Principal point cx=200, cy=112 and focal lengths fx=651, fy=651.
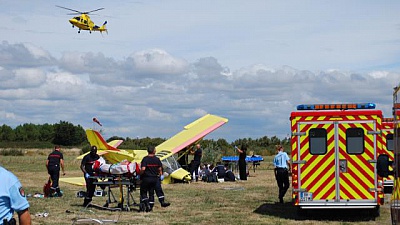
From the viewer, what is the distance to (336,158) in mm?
13672

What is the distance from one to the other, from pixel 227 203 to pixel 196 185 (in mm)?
7248

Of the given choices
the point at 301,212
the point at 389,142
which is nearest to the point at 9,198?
the point at 301,212

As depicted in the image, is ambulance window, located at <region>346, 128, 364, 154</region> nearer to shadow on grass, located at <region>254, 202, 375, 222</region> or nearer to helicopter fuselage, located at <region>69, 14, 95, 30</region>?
shadow on grass, located at <region>254, 202, 375, 222</region>

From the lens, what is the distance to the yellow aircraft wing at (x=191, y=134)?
1038 inches

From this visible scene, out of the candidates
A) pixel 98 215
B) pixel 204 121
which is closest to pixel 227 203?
pixel 98 215

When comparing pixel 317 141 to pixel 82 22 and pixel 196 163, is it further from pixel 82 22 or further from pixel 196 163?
pixel 82 22

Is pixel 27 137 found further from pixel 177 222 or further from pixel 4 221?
pixel 4 221

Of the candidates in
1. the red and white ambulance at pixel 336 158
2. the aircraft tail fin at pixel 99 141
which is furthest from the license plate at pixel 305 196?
the aircraft tail fin at pixel 99 141

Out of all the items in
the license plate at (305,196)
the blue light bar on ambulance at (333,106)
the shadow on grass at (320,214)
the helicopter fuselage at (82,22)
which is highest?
the helicopter fuselage at (82,22)

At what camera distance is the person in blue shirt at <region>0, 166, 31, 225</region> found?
205 inches

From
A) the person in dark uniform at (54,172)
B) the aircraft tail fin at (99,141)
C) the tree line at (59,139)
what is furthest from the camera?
the tree line at (59,139)

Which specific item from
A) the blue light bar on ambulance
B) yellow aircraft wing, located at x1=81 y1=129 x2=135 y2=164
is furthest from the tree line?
the blue light bar on ambulance

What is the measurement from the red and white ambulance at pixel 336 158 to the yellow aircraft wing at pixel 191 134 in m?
11.7

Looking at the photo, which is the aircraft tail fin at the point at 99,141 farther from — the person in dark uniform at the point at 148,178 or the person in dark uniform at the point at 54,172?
the person in dark uniform at the point at 148,178
